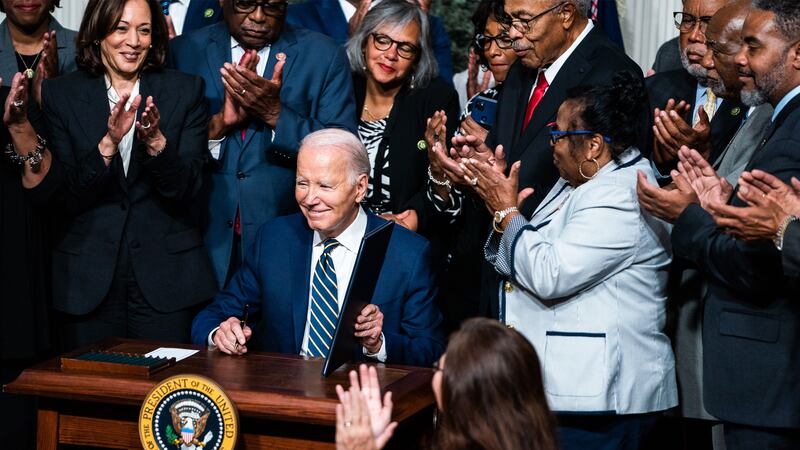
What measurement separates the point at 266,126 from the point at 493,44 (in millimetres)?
1182

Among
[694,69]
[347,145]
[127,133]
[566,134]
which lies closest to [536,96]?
[694,69]

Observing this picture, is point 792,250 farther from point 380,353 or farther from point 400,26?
point 400,26

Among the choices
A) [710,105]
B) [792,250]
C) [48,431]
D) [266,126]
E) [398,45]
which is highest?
[398,45]

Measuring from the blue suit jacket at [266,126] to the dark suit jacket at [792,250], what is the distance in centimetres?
214

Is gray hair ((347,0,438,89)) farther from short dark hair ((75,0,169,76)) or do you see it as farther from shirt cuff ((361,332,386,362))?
shirt cuff ((361,332,386,362))

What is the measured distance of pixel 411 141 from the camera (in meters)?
5.16

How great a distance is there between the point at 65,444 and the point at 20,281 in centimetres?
131

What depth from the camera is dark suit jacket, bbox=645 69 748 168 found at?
178 inches

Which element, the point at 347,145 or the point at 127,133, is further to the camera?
the point at 127,133

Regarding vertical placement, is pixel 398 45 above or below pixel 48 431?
above

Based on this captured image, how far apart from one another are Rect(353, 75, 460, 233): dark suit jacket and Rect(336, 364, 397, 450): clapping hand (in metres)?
2.09

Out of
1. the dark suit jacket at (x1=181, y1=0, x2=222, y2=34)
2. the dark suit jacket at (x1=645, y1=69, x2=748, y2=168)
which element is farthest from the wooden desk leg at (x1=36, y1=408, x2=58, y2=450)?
the dark suit jacket at (x1=181, y1=0, x2=222, y2=34)

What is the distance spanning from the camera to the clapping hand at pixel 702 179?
3.68 meters

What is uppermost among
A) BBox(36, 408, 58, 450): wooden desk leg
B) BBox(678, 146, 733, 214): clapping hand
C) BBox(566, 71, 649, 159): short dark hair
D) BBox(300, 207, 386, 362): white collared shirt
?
BBox(566, 71, 649, 159): short dark hair
